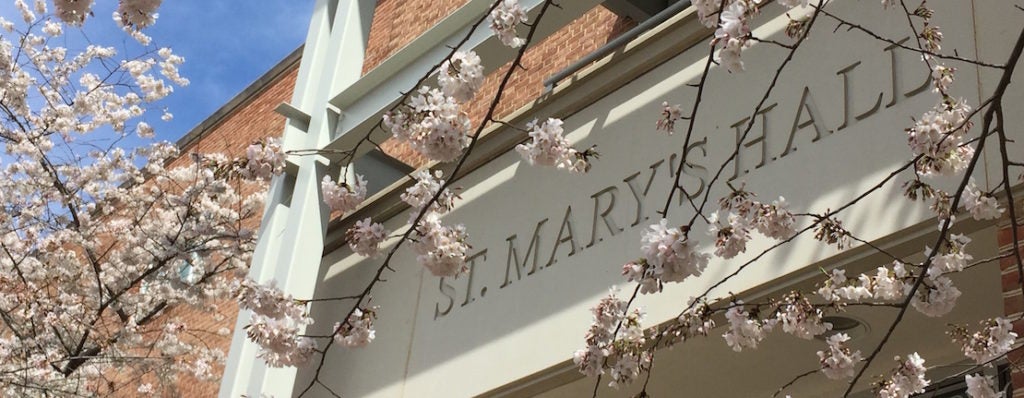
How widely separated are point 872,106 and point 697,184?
117 centimetres

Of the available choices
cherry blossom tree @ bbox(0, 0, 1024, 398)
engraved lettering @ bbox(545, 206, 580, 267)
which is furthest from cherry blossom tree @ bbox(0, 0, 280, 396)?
engraved lettering @ bbox(545, 206, 580, 267)

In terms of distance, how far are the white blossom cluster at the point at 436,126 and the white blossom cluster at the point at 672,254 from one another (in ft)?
2.99

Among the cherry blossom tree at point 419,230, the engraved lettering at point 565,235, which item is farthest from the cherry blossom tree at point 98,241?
the engraved lettering at point 565,235

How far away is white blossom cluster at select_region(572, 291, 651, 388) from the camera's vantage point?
4.38 m

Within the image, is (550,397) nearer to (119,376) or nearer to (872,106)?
(872,106)

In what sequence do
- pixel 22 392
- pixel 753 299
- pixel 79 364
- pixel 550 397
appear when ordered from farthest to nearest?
pixel 79 364, pixel 22 392, pixel 550 397, pixel 753 299

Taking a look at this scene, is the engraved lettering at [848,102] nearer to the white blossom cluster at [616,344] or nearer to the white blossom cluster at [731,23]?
the white blossom cluster at [731,23]

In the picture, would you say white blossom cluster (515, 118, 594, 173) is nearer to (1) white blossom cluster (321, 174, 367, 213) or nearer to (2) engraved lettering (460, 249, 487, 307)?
(1) white blossom cluster (321, 174, 367, 213)

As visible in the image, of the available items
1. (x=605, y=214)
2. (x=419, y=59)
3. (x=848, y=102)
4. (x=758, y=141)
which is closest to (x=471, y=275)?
(x=605, y=214)

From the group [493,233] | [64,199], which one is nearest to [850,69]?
[493,233]

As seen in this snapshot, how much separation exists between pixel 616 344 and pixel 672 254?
60 centimetres

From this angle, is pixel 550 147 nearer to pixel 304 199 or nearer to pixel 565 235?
pixel 565 235

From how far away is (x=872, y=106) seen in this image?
576 cm

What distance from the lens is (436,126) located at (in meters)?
4.43
